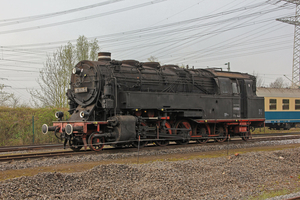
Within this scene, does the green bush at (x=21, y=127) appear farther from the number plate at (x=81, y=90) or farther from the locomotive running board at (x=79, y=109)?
the number plate at (x=81, y=90)

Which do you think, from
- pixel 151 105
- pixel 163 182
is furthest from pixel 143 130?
pixel 163 182

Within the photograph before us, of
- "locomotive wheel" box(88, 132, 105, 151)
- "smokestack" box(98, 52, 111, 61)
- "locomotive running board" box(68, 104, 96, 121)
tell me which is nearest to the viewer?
"locomotive wheel" box(88, 132, 105, 151)

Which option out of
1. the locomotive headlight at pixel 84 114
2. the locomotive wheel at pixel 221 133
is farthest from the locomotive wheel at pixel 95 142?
the locomotive wheel at pixel 221 133

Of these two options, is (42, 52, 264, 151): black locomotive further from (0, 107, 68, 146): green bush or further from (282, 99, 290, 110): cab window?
(282, 99, 290, 110): cab window

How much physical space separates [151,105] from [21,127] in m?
10.0

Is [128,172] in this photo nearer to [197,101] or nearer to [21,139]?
[197,101]

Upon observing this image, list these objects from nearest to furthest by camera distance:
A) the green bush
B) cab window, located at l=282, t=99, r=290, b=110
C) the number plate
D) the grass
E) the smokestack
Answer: the grass < the number plate < the smokestack < the green bush < cab window, located at l=282, t=99, r=290, b=110

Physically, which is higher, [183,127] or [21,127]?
[183,127]

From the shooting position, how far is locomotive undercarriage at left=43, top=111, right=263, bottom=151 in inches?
430

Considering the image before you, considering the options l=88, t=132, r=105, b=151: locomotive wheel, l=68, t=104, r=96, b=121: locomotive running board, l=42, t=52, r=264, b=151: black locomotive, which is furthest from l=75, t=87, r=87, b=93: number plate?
l=88, t=132, r=105, b=151: locomotive wheel

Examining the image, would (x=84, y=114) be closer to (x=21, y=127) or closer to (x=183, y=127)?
(x=183, y=127)

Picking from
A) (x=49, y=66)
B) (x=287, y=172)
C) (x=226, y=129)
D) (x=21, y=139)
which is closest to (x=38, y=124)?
(x=21, y=139)

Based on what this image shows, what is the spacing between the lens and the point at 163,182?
22.4ft

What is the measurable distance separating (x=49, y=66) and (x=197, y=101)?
16.7 m
